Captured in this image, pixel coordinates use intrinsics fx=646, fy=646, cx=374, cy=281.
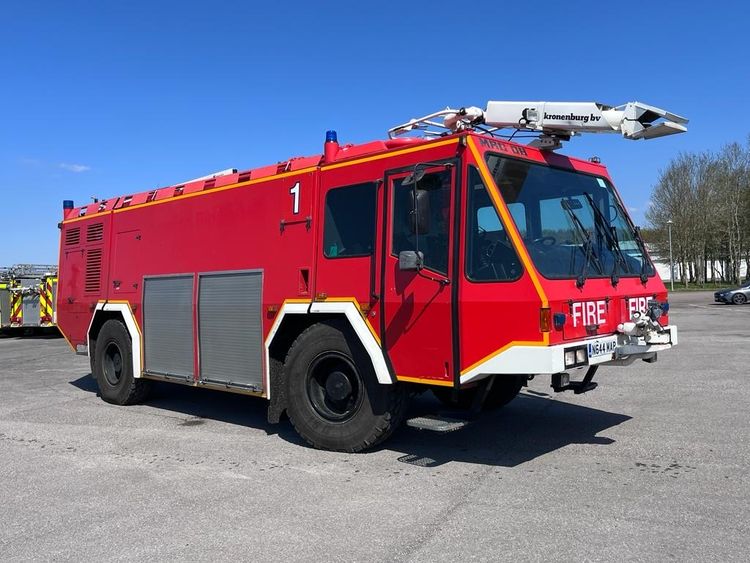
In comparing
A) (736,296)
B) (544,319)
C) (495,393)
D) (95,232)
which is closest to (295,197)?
(544,319)

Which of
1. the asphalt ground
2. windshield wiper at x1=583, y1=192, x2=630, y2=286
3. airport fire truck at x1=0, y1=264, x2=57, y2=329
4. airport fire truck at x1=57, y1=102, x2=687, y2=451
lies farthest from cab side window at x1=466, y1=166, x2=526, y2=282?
airport fire truck at x1=0, y1=264, x2=57, y2=329

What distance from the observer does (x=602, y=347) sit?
529cm

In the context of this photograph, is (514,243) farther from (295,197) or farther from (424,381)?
(295,197)

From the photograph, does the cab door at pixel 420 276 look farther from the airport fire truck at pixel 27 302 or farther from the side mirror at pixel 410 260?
the airport fire truck at pixel 27 302

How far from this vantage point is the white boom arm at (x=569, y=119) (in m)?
5.57

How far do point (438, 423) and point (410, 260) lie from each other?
135 centimetres

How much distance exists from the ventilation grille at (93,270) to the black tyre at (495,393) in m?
5.23

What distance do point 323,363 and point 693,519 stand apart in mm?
3329

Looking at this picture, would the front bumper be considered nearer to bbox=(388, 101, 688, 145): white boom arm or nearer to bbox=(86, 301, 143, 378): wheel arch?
bbox=(388, 101, 688, 145): white boom arm

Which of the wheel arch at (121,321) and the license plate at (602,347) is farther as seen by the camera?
the wheel arch at (121,321)

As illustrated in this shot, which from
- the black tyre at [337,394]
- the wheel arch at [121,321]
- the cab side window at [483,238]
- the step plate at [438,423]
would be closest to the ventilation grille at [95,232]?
the wheel arch at [121,321]

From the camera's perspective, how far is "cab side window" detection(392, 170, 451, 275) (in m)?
5.25

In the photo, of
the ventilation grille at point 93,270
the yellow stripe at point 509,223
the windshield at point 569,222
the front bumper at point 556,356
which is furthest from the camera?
the ventilation grille at point 93,270

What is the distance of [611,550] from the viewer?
3664 millimetres
